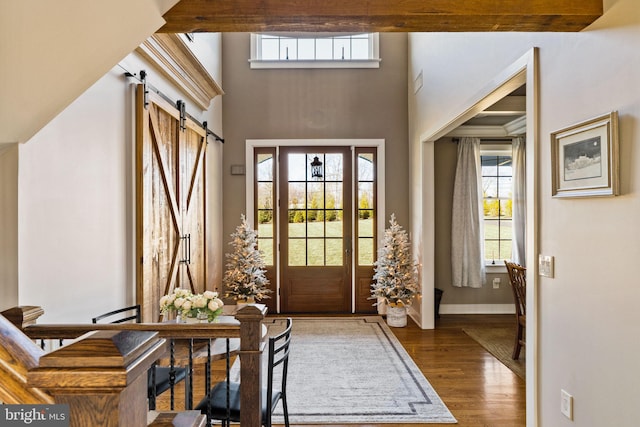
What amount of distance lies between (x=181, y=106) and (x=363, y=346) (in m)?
3.13

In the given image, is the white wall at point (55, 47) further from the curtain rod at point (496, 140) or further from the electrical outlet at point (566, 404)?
the curtain rod at point (496, 140)

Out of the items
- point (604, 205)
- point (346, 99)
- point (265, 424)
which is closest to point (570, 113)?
point (604, 205)

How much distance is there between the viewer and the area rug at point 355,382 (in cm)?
285

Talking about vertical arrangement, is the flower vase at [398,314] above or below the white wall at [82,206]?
below

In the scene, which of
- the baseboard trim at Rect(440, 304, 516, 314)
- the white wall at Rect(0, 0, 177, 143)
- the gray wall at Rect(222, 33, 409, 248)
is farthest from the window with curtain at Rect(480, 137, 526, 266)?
the white wall at Rect(0, 0, 177, 143)

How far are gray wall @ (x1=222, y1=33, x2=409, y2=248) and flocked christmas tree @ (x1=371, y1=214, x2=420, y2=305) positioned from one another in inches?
28.3

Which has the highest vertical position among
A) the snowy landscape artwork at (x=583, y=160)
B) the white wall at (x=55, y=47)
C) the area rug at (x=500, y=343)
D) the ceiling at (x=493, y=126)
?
the ceiling at (x=493, y=126)

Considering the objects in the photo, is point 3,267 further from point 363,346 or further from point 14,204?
point 363,346

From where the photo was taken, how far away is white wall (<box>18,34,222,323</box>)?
2.05 meters

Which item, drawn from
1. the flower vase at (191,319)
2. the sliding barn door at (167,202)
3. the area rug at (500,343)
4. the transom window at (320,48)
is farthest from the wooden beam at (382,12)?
the transom window at (320,48)

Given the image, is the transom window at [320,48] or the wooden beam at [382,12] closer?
the wooden beam at [382,12]

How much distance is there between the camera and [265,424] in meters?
1.99

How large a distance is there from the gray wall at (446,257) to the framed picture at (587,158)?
361 centimetres

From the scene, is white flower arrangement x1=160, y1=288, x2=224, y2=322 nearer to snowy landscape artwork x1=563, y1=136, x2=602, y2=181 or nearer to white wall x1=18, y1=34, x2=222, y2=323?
white wall x1=18, y1=34, x2=222, y2=323
